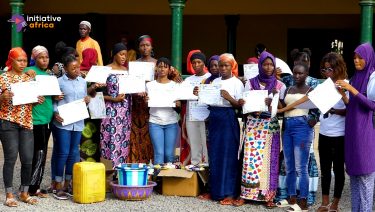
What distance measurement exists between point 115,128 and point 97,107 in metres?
0.33

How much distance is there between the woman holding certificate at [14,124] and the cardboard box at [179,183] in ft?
5.11

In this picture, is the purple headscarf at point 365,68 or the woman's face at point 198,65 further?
the woman's face at point 198,65

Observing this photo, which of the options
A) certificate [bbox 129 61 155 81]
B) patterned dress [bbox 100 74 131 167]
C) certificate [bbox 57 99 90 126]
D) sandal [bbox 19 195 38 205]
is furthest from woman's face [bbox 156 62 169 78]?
sandal [bbox 19 195 38 205]

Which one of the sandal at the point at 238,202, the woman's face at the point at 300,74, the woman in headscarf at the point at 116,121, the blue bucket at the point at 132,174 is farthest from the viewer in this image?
the woman in headscarf at the point at 116,121

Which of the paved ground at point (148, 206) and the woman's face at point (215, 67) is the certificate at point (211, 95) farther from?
the paved ground at point (148, 206)

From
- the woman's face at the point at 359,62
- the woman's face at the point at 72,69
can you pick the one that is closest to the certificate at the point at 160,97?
the woman's face at the point at 72,69

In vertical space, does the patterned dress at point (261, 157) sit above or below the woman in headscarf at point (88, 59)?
below

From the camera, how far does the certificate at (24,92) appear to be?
7234 mm

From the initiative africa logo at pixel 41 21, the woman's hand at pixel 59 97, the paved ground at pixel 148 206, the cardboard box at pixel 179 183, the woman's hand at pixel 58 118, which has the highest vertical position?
the initiative africa logo at pixel 41 21

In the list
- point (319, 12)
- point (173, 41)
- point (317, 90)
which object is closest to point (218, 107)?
point (317, 90)

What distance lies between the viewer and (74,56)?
A: 25.7ft

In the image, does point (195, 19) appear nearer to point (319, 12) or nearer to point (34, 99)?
point (319, 12)

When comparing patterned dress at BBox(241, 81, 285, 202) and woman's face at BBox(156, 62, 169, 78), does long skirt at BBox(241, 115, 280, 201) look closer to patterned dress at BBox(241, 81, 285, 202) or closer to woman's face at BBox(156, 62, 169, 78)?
patterned dress at BBox(241, 81, 285, 202)

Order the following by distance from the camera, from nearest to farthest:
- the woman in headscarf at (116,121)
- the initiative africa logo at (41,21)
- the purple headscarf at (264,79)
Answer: the purple headscarf at (264,79)
the woman in headscarf at (116,121)
the initiative africa logo at (41,21)
